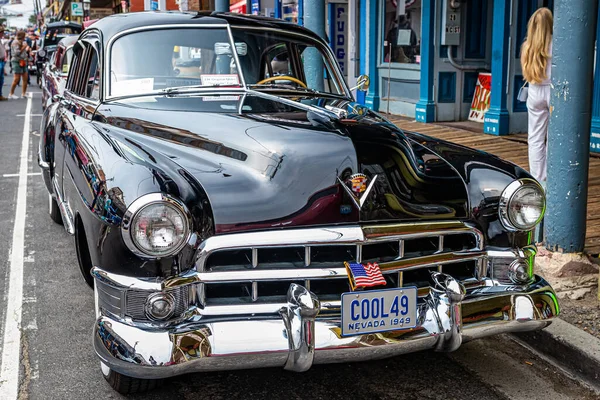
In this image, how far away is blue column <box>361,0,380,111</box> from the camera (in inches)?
546

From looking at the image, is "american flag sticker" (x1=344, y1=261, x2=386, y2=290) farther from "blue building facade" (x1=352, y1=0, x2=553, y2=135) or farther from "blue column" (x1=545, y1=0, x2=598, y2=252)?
"blue building facade" (x1=352, y1=0, x2=553, y2=135)

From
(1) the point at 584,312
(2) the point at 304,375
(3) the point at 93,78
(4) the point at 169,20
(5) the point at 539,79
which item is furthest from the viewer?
(5) the point at 539,79

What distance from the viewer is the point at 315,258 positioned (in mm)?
2969

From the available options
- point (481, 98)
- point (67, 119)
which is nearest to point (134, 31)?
point (67, 119)

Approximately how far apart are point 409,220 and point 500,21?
26.3ft

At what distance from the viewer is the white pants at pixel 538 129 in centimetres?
568

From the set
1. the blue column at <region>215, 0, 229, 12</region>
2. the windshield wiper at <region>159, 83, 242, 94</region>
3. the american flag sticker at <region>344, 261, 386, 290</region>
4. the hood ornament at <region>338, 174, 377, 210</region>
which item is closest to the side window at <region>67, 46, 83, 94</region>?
the windshield wiper at <region>159, 83, 242, 94</region>

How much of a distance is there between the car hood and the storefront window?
9.54 m

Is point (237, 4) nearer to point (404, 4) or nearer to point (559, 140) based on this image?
point (404, 4)

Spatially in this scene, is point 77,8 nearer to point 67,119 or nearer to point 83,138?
point 67,119

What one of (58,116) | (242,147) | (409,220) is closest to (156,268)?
(242,147)

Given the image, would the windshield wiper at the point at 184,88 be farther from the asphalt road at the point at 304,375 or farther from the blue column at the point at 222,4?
the blue column at the point at 222,4

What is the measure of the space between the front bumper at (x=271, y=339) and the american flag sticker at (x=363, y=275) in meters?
0.13

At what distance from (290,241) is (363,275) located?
1.09 ft
